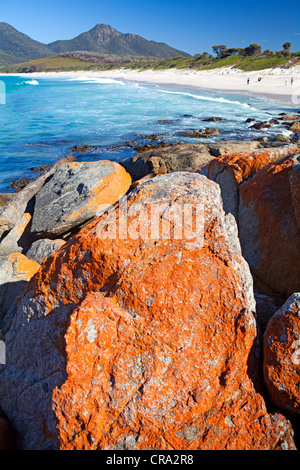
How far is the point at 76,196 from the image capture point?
736 centimetres

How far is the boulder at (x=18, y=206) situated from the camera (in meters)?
7.56

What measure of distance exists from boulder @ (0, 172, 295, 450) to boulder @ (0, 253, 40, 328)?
1968 millimetres

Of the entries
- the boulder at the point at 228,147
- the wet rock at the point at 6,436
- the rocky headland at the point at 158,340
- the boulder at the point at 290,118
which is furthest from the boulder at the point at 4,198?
the boulder at the point at 290,118

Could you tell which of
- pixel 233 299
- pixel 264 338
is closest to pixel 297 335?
pixel 264 338

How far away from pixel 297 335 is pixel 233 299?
0.58 m

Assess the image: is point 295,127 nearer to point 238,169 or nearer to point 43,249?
point 238,169

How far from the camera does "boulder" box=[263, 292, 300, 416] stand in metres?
2.35

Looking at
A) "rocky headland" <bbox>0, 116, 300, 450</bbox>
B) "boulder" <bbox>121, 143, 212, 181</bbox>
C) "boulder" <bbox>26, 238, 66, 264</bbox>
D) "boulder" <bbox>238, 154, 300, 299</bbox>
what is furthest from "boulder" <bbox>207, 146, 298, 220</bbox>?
"boulder" <bbox>121, 143, 212, 181</bbox>

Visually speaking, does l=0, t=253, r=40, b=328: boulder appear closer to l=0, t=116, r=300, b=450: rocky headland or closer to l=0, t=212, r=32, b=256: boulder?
l=0, t=116, r=300, b=450: rocky headland

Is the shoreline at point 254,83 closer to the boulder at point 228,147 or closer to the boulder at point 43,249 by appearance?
the boulder at point 228,147

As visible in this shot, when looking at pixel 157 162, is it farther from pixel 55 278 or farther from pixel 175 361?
pixel 175 361

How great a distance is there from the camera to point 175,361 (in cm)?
252

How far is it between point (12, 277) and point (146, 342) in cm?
363

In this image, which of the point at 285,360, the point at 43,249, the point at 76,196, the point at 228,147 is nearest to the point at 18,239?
the point at 43,249
